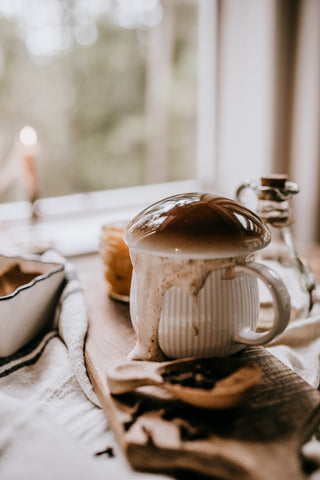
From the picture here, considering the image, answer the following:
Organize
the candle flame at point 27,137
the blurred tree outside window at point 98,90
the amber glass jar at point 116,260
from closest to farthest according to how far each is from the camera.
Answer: the amber glass jar at point 116,260 < the candle flame at point 27,137 < the blurred tree outside window at point 98,90

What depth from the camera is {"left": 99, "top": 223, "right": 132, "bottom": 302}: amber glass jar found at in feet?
1.79

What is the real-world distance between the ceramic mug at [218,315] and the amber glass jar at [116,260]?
7.1 inches

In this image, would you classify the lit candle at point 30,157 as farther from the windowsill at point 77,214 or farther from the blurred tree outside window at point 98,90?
the blurred tree outside window at point 98,90

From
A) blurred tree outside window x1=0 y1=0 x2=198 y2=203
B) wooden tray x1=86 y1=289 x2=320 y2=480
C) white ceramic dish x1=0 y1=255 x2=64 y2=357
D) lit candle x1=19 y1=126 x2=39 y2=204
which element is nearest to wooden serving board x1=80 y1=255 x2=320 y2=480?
wooden tray x1=86 y1=289 x2=320 y2=480

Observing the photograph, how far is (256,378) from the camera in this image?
335 millimetres

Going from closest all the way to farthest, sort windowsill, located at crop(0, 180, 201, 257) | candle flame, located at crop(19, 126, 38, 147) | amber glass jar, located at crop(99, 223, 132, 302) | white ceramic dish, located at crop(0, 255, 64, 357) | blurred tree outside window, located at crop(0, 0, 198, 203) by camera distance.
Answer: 1. white ceramic dish, located at crop(0, 255, 64, 357)
2. amber glass jar, located at crop(99, 223, 132, 302)
3. candle flame, located at crop(19, 126, 38, 147)
4. windowsill, located at crop(0, 180, 201, 257)
5. blurred tree outside window, located at crop(0, 0, 198, 203)

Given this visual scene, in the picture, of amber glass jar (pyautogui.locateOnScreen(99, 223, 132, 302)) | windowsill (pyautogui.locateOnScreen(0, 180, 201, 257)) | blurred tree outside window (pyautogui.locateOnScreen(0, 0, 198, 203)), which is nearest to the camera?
amber glass jar (pyautogui.locateOnScreen(99, 223, 132, 302))

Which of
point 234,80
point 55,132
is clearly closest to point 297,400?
point 234,80

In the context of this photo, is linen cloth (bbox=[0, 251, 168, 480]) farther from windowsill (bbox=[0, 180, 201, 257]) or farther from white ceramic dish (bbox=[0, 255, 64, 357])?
windowsill (bbox=[0, 180, 201, 257])

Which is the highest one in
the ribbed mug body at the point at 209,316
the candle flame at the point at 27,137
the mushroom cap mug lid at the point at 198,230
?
the candle flame at the point at 27,137

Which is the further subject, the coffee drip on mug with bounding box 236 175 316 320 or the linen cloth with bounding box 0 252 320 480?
the coffee drip on mug with bounding box 236 175 316 320

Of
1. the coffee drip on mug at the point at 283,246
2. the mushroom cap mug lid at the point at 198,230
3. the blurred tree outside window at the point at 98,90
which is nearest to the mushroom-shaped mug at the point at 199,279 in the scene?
the mushroom cap mug lid at the point at 198,230

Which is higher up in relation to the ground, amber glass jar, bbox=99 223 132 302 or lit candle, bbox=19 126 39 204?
lit candle, bbox=19 126 39 204

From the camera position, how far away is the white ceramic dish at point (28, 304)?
0.44m
